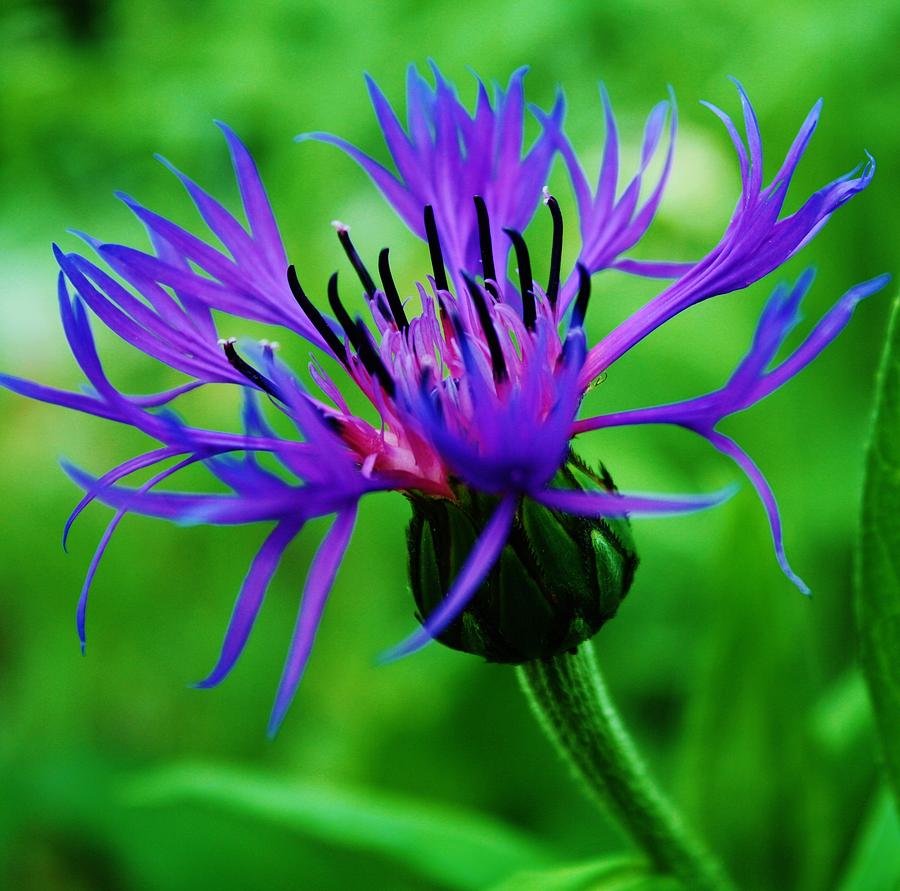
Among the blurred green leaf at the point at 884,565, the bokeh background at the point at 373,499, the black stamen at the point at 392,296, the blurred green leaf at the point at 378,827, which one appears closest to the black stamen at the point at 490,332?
the black stamen at the point at 392,296

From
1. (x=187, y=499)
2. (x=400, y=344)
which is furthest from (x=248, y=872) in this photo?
(x=187, y=499)

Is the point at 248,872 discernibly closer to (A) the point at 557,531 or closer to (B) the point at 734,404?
(A) the point at 557,531

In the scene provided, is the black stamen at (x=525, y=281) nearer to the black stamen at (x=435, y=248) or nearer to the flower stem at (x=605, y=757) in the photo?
the black stamen at (x=435, y=248)

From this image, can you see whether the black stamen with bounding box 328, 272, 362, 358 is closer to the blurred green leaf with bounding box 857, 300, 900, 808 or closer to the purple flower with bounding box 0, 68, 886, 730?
the purple flower with bounding box 0, 68, 886, 730

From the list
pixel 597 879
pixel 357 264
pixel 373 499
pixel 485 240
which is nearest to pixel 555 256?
pixel 485 240

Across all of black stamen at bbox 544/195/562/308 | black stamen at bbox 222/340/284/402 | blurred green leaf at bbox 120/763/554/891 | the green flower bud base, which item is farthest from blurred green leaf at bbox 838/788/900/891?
black stamen at bbox 222/340/284/402

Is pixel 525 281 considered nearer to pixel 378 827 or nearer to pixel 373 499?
pixel 378 827
